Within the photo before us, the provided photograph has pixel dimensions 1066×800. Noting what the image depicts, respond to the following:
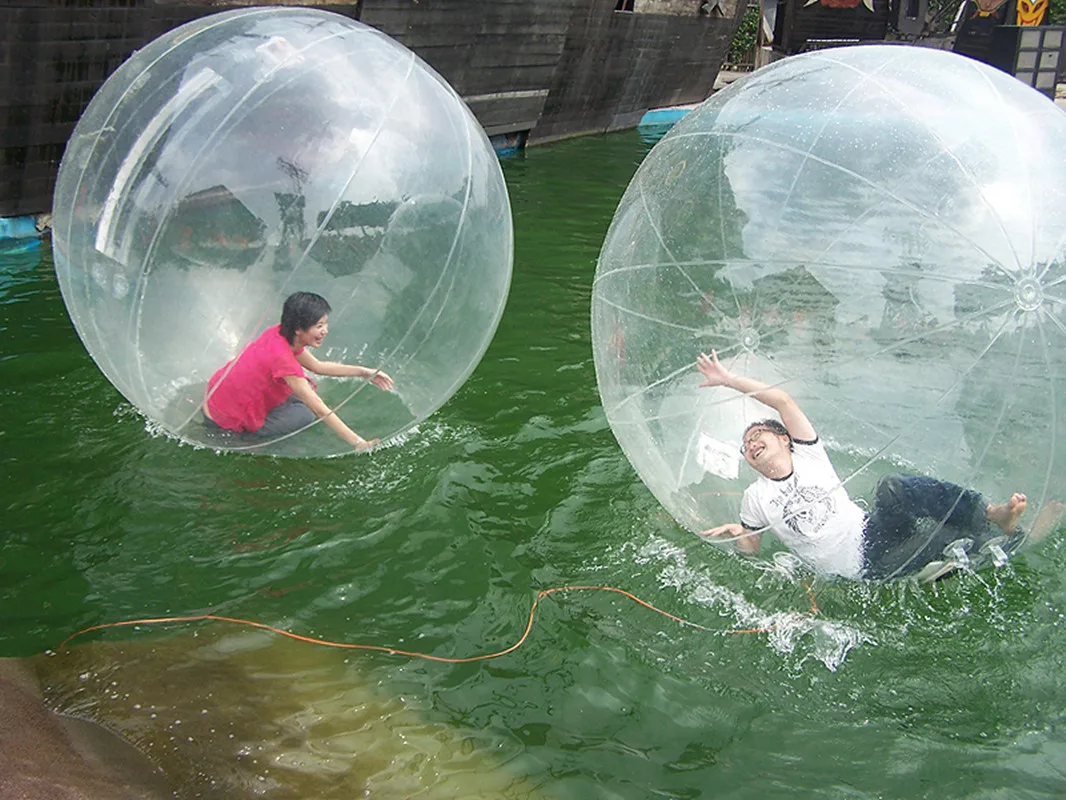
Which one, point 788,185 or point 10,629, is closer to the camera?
point 788,185

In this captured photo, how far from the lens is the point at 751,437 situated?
396 cm

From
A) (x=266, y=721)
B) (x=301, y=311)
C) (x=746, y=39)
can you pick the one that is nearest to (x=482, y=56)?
(x=301, y=311)

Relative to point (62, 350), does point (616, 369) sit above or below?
above

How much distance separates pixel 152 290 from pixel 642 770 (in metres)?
2.63

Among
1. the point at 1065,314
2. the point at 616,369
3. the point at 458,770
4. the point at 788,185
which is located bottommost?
the point at 458,770

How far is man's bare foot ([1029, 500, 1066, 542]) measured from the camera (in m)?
3.96

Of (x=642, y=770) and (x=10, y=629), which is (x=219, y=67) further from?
(x=642, y=770)

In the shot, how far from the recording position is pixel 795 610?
4480mm

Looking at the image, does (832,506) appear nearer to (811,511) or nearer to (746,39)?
(811,511)

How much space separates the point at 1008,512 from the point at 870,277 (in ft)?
3.41

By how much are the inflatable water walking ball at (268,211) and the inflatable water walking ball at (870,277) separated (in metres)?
0.99

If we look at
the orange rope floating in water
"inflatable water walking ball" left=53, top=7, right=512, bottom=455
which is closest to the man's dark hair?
the orange rope floating in water

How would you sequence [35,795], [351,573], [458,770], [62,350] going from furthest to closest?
[62,350] < [351,573] < [458,770] < [35,795]

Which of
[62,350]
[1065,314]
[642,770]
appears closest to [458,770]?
[642,770]
